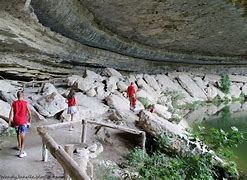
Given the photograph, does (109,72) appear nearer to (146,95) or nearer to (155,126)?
(146,95)

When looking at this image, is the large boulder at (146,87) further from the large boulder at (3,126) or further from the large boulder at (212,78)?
the large boulder at (3,126)

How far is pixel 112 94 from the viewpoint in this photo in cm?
1427

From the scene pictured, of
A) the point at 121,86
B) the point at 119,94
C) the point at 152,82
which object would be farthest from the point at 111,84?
the point at 152,82

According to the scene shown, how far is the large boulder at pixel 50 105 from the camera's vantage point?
1075cm

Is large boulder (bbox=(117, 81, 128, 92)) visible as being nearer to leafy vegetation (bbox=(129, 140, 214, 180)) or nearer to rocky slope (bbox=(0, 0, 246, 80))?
rocky slope (bbox=(0, 0, 246, 80))

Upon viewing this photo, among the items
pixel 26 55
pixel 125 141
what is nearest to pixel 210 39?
pixel 26 55

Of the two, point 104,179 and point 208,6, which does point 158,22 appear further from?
point 104,179

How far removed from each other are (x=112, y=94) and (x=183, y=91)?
22.1 feet

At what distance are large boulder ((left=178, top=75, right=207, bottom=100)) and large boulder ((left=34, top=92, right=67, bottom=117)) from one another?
Answer: 33.9 ft

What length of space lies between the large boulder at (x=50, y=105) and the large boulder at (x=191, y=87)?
10.3 meters

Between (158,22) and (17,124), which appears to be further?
(158,22)

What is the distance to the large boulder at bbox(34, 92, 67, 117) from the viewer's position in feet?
35.3

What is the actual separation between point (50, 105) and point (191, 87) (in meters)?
11.4

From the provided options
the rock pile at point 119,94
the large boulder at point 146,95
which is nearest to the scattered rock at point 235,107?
the rock pile at point 119,94
